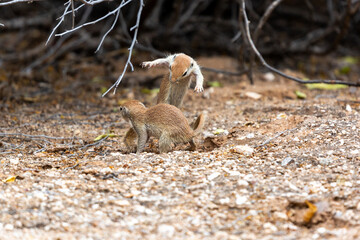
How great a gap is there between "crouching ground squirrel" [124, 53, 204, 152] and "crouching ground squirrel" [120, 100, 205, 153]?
8.1 inches

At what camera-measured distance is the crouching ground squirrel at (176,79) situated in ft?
15.6

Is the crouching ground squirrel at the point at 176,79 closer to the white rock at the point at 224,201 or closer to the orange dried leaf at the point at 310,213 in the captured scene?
the white rock at the point at 224,201

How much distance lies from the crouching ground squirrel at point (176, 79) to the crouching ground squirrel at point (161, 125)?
205 mm

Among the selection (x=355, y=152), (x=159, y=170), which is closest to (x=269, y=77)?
(x=355, y=152)

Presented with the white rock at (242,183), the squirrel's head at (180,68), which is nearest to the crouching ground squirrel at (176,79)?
the squirrel's head at (180,68)

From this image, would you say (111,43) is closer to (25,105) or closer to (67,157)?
(25,105)

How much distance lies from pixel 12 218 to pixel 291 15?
8.82 m

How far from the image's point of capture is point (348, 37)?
1068 centimetres

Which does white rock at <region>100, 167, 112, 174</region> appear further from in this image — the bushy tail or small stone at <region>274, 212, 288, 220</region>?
small stone at <region>274, 212, 288, 220</region>

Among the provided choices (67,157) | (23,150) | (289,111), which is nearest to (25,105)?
(23,150)

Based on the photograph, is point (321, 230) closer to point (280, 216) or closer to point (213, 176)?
point (280, 216)

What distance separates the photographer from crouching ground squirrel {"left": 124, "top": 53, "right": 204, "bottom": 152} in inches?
188

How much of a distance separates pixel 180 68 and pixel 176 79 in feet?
0.48

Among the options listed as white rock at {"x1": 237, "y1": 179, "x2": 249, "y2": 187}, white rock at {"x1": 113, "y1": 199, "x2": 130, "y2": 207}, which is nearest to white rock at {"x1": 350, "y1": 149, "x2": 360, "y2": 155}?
white rock at {"x1": 237, "y1": 179, "x2": 249, "y2": 187}
